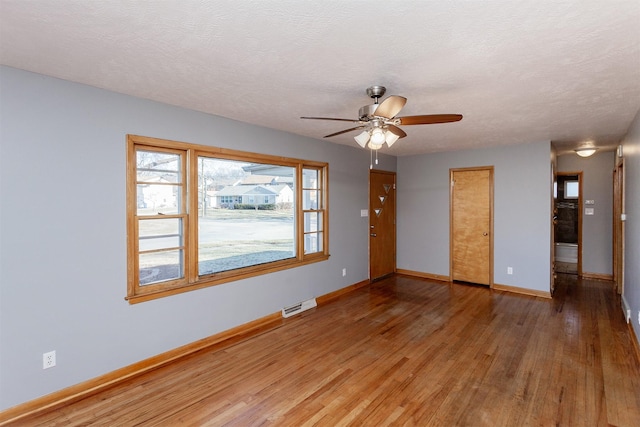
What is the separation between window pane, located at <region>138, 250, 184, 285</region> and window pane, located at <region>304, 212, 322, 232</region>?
6.14ft

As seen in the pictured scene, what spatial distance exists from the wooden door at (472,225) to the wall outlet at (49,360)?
5591 mm

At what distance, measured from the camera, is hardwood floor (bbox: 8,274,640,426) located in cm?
222

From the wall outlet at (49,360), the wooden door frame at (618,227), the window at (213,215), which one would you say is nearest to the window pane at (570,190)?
the wooden door frame at (618,227)

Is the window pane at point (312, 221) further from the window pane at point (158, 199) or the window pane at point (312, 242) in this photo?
the window pane at point (158, 199)

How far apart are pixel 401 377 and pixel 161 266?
2403mm

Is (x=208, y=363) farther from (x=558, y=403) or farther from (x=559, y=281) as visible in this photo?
(x=559, y=281)

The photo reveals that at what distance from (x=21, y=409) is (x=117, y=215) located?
1.48 metres

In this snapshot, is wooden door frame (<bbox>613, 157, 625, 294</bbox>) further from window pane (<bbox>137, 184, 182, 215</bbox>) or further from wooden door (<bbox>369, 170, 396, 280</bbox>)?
window pane (<bbox>137, 184, 182, 215</bbox>)

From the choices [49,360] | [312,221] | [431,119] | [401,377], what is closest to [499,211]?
[312,221]

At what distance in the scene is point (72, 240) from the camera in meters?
2.48

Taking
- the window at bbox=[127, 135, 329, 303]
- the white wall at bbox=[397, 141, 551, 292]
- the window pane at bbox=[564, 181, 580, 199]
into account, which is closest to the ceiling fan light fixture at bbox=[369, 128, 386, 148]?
the window at bbox=[127, 135, 329, 303]

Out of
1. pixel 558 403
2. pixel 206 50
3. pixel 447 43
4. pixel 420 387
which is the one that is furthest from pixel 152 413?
pixel 447 43

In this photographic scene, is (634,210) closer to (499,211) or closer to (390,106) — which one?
→ (499,211)

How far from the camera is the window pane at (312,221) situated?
4623 millimetres
